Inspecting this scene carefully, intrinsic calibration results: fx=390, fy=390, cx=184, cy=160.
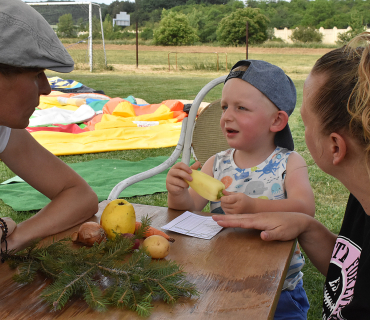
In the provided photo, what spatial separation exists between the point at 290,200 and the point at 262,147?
0.44m

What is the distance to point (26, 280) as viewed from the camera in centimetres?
105

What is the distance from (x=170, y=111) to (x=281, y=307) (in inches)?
247

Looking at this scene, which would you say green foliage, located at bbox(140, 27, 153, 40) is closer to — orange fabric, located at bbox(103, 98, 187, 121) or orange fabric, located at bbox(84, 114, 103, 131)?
orange fabric, located at bbox(103, 98, 187, 121)

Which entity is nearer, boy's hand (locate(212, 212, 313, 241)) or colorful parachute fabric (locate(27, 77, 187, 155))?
boy's hand (locate(212, 212, 313, 241))

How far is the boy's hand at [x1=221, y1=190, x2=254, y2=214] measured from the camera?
1553mm

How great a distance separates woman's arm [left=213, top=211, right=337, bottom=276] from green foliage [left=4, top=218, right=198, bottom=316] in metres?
0.42

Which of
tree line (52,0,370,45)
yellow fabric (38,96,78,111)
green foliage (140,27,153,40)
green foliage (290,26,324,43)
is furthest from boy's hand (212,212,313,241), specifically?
green foliage (140,27,153,40)

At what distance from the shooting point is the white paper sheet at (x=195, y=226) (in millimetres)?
1455

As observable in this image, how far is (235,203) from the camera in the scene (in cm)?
157

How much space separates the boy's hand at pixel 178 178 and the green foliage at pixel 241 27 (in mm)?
43807

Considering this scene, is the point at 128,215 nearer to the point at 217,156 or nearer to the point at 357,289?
the point at 357,289

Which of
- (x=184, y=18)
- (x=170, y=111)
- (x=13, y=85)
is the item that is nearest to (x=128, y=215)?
(x=13, y=85)

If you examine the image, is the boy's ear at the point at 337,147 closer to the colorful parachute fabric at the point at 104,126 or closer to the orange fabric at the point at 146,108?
the colorful parachute fabric at the point at 104,126

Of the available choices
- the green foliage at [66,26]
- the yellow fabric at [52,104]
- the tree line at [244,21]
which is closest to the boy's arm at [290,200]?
the yellow fabric at [52,104]
